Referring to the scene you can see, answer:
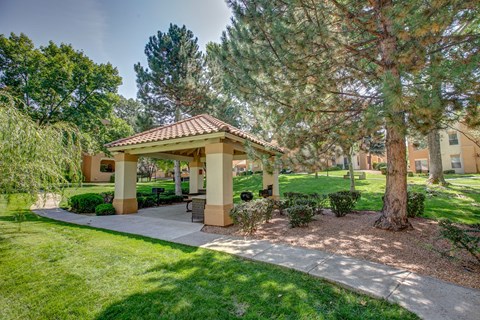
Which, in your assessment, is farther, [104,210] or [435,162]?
[435,162]

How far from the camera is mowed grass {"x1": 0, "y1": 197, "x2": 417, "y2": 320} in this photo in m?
2.92

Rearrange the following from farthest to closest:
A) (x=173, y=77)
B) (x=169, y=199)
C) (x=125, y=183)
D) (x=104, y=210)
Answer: (x=173, y=77) → (x=169, y=199) → (x=125, y=183) → (x=104, y=210)

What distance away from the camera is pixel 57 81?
19812 mm

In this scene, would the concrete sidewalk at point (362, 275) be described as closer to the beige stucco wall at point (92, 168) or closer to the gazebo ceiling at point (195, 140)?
the gazebo ceiling at point (195, 140)

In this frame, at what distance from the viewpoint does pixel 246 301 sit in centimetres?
313

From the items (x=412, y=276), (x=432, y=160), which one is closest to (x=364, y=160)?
(x=432, y=160)

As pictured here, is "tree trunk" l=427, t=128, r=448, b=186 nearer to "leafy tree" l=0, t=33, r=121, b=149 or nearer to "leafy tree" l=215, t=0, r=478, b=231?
"leafy tree" l=215, t=0, r=478, b=231

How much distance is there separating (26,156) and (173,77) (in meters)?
12.3

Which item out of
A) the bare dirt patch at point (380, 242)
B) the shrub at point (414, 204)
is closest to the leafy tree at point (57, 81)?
the bare dirt patch at point (380, 242)

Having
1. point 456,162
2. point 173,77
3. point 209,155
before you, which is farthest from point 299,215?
point 456,162

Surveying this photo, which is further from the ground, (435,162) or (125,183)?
(435,162)

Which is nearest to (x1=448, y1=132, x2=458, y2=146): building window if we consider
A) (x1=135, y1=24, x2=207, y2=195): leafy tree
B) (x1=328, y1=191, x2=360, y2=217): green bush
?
(x1=328, y1=191, x2=360, y2=217): green bush

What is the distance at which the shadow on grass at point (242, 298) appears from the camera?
285 cm

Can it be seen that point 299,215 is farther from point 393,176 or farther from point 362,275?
point 362,275
